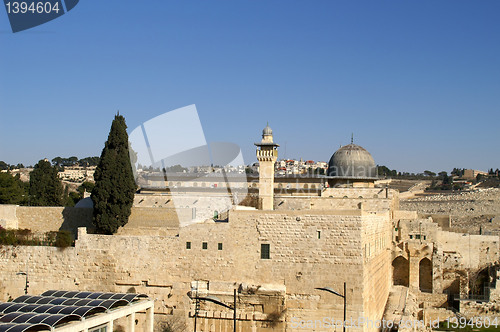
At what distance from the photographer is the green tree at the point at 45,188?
108ft

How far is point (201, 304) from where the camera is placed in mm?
18750

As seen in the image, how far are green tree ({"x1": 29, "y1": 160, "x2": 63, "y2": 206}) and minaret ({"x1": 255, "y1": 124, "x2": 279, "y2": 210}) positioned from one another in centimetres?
1338

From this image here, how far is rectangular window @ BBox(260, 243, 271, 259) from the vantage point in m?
18.6

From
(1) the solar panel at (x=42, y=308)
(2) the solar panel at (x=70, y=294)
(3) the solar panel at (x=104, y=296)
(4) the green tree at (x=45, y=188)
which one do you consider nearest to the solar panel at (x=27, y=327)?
(1) the solar panel at (x=42, y=308)

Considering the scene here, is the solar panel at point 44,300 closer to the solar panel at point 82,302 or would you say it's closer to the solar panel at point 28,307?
the solar panel at point 28,307

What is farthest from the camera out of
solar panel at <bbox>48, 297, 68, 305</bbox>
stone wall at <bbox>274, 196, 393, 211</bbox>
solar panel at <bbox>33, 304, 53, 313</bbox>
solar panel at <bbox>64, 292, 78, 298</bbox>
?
stone wall at <bbox>274, 196, 393, 211</bbox>

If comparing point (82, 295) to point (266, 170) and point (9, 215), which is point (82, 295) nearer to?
point (9, 215)

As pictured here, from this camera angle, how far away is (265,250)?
61.2 feet

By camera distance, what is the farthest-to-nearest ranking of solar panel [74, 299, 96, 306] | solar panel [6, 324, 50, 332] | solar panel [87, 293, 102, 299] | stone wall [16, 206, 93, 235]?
stone wall [16, 206, 93, 235], solar panel [87, 293, 102, 299], solar panel [74, 299, 96, 306], solar panel [6, 324, 50, 332]

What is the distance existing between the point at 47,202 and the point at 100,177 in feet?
38.7

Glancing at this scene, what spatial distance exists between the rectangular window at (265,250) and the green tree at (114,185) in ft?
21.2

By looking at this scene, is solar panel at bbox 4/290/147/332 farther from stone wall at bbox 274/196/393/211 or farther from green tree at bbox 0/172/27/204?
green tree at bbox 0/172/27/204

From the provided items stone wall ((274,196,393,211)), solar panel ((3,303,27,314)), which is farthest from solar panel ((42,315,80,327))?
stone wall ((274,196,393,211))

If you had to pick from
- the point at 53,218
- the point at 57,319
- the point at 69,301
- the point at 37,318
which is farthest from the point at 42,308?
the point at 53,218
